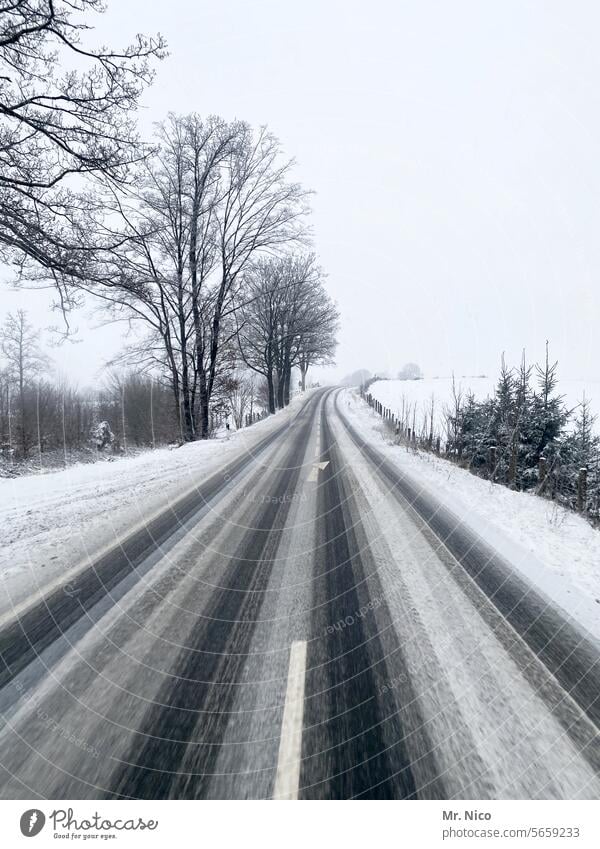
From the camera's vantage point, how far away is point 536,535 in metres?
4.93

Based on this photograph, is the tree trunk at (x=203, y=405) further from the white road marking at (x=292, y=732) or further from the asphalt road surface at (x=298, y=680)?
the white road marking at (x=292, y=732)

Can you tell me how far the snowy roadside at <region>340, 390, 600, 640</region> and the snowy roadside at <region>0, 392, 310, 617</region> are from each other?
4975mm

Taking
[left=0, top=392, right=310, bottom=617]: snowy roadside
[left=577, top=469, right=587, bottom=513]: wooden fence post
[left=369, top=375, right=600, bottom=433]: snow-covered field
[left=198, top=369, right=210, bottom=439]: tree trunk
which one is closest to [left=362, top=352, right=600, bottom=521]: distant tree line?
[left=369, top=375, right=600, bottom=433]: snow-covered field

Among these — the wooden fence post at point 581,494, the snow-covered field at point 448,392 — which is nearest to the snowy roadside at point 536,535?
the wooden fence post at point 581,494

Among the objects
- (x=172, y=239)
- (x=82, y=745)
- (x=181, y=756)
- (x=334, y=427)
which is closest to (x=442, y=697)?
(x=181, y=756)

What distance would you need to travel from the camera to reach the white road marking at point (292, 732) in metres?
1.60

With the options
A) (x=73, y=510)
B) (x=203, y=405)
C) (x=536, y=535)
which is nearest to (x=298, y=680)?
(x=536, y=535)

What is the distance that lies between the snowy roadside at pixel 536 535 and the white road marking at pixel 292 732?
8.10 feet

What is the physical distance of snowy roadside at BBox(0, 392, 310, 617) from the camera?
368 cm

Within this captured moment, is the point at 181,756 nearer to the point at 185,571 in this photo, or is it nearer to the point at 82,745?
the point at 82,745

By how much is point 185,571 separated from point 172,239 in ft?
45.8

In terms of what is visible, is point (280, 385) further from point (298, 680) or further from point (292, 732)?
point (292, 732)

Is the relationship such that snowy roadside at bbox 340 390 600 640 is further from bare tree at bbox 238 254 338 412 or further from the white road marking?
bare tree at bbox 238 254 338 412
